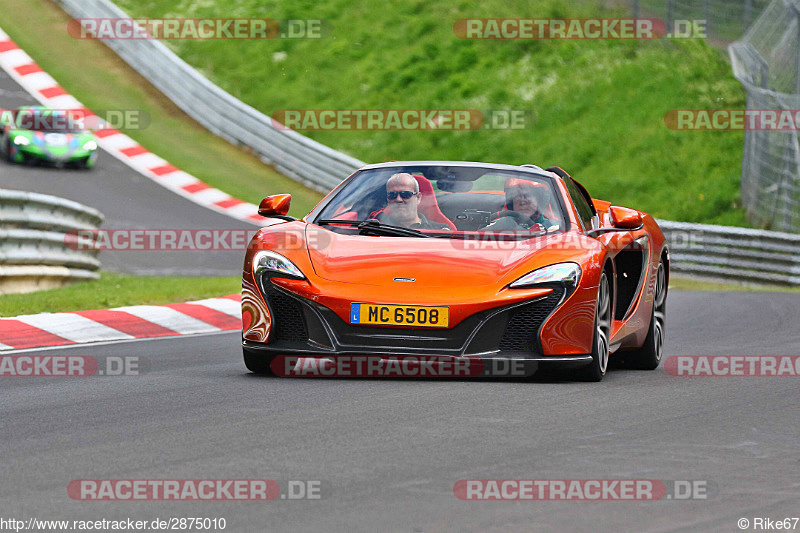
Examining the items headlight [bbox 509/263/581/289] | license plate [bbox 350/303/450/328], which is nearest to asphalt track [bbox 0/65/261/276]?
license plate [bbox 350/303/450/328]

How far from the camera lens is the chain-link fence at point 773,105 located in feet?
66.1

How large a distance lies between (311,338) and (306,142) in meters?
19.2

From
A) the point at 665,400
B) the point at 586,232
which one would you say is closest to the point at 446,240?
the point at 586,232

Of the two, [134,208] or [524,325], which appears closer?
[524,325]

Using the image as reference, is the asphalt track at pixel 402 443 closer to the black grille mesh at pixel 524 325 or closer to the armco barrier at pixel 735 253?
the black grille mesh at pixel 524 325

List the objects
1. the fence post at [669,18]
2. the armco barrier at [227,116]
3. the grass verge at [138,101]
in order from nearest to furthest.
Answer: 1. the grass verge at [138,101]
2. the armco barrier at [227,116]
3. the fence post at [669,18]

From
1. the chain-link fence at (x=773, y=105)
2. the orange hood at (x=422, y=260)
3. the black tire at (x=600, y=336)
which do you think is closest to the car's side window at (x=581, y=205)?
the black tire at (x=600, y=336)

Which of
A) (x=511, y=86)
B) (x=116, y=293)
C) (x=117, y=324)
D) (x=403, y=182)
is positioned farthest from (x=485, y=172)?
(x=511, y=86)

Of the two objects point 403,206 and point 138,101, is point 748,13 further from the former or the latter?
point 403,206

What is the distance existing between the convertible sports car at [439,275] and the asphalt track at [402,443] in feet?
0.76

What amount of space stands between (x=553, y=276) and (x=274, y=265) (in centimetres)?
153

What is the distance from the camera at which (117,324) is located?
1084 cm

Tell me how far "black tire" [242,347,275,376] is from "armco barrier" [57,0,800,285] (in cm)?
1287

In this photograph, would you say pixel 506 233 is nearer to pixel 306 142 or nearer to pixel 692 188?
pixel 692 188
